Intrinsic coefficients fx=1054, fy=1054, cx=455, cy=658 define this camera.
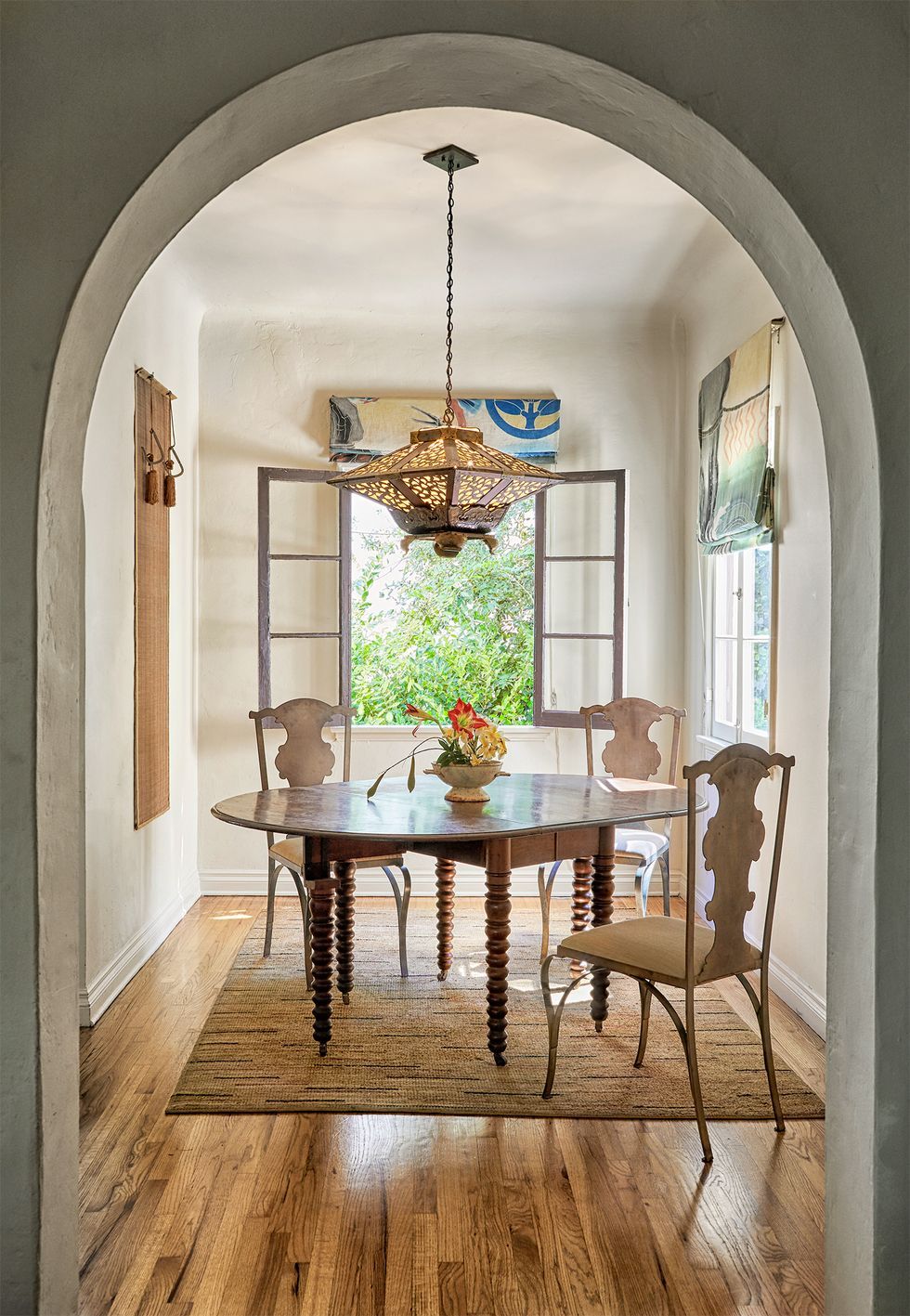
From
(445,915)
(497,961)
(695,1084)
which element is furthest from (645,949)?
(445,915)

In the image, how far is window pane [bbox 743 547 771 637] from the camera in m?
4.20

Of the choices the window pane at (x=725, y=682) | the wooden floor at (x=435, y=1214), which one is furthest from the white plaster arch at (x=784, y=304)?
the window pane at (x=725, y=682)

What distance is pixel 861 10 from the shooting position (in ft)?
5.46

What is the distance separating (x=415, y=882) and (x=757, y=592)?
2.30 meters

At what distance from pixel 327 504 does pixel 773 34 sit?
3.86 meters

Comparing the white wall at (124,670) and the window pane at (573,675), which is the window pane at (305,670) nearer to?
the white wall at (124,670)

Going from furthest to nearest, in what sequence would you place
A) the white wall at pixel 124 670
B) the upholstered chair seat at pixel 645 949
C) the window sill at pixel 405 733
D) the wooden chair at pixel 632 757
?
the window sill at pixel 405 733
the wooden chair at pixel 632 757
the white wall at pixel 124 670
the upholstered chair seat at pixel 645 949

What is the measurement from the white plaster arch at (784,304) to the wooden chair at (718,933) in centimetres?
74

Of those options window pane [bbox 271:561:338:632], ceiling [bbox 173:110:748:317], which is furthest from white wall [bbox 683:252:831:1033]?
window pane [bbox 271:561:338:632]

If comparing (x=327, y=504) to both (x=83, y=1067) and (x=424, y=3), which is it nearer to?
(x=83, y=1067)

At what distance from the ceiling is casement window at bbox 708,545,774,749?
128cm

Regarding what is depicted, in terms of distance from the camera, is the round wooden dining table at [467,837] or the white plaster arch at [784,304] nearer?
the white plaster arch at [784,304]

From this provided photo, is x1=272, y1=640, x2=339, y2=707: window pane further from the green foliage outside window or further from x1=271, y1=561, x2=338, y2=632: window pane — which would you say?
the green foliage outside window

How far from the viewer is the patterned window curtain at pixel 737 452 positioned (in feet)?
13.0
